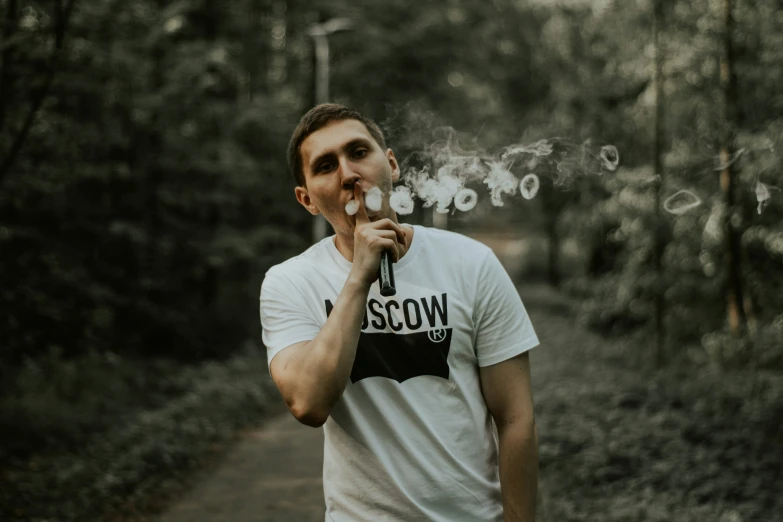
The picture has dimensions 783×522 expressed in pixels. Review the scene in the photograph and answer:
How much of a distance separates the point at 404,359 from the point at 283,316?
0.36 meters

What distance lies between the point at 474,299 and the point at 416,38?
62.9 feet

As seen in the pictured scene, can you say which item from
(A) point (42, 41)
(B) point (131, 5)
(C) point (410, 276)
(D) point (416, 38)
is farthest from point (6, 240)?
(D) point (416, 38)

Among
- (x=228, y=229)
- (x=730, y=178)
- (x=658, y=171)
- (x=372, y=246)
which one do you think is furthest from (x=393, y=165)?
(x=228, y=229)

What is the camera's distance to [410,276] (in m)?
2.17

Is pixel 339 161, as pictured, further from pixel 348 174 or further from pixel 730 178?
pixel 730 178

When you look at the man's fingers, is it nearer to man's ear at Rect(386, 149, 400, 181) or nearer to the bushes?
man's ear at Rect(386, 149, 400, 181)

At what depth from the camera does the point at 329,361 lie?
75.5 inches

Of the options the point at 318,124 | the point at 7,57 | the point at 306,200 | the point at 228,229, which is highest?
the point at 7,57

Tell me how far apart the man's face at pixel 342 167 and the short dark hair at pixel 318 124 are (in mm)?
20

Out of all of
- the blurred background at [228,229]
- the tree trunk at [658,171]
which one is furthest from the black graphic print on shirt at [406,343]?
the tree trunk at [658,171]

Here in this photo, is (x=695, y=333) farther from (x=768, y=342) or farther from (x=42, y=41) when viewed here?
(x=42, y=41)

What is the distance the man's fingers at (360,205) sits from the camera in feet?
6.97

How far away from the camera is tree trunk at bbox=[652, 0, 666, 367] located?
11234mm

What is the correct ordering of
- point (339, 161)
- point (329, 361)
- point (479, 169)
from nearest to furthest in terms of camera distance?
point (329, 361), point (339, 161), point (479, 169)
